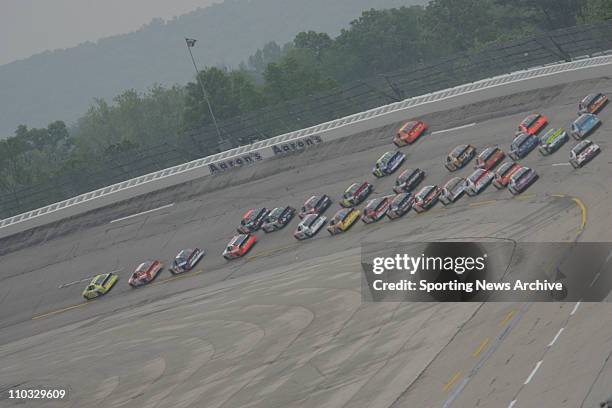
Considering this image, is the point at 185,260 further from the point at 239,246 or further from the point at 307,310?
the point at 307,310

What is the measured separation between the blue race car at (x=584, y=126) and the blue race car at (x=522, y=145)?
8.40 feet

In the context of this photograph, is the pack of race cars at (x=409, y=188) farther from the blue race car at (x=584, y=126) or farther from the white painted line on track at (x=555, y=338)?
the white painted line on track at (x=555, y=338)

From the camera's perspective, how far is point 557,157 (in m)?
53.7

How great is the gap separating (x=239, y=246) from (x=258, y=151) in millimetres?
16720

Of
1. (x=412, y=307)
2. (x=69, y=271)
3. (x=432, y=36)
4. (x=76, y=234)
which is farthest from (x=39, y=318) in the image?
(x=432, y=36)

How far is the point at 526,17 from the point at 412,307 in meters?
96.8

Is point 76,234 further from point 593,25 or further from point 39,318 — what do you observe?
point 593,25

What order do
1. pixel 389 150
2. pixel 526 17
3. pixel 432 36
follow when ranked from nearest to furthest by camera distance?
pixel 389 150
pixel 526 17
pixel 432 36

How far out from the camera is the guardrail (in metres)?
70.6

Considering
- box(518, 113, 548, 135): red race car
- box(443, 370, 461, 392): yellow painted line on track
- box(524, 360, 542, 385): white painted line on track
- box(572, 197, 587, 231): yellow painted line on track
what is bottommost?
box(443, 370, 461, 392): yellow painted line on track

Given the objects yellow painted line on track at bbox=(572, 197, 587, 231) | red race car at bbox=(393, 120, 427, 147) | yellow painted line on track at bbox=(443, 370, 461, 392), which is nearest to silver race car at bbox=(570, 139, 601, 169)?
yellow painted line on track at bbox=(572, 197, 587, 231)

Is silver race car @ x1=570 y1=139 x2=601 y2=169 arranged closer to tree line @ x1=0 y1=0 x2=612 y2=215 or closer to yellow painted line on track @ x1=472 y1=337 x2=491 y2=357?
yellow painted line on track @ x1=472 y1=337 x2=491 y2=357

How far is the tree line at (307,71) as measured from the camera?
362ft

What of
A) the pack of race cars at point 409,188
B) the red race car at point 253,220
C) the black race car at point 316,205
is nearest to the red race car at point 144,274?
the pack of race cars at point 409,188
